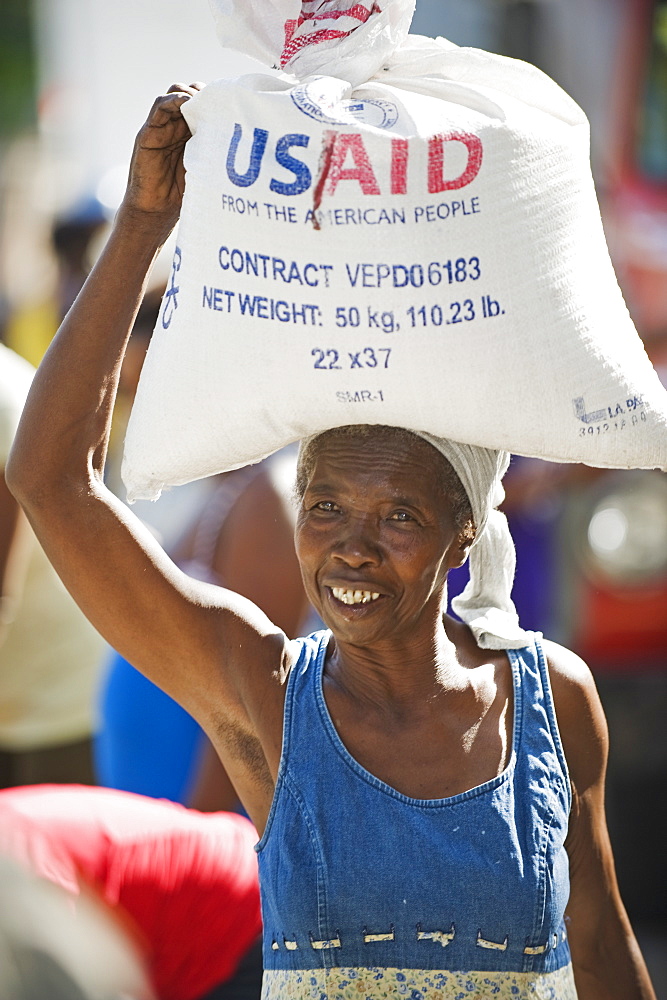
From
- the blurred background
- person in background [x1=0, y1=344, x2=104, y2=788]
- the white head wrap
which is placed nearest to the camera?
the white head wrap

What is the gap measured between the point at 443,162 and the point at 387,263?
154 mm

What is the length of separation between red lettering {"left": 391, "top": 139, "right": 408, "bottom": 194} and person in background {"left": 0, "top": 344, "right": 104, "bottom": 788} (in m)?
1.87

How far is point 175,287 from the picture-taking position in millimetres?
1790

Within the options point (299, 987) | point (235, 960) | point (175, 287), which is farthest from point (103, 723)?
point (175, 287)

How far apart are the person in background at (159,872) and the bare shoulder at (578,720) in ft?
2.19

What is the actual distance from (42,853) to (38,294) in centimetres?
533

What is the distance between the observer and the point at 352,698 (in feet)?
6.37

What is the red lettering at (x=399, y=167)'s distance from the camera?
1.65 meters

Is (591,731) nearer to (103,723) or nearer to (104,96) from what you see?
(103,723)

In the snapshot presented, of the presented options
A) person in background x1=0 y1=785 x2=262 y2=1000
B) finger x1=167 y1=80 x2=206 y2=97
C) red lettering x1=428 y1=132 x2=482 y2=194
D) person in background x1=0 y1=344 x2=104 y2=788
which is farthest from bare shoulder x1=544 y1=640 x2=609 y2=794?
person in background x1=0 y1=344 x2=104 y2=788

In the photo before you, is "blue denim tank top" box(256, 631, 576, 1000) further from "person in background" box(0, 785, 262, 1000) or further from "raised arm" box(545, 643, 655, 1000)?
"person in background" box(0, 785, 262, 1000)

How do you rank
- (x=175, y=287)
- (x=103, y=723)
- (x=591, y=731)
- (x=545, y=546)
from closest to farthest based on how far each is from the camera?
(x=175, y=287) → (x=591, y=731) → (x=103, y=723) → (x=545, y=546)

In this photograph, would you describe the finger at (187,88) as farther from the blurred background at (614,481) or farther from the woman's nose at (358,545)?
the blurred background at (614,481)

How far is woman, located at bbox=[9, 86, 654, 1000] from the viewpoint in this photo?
5.82ft
